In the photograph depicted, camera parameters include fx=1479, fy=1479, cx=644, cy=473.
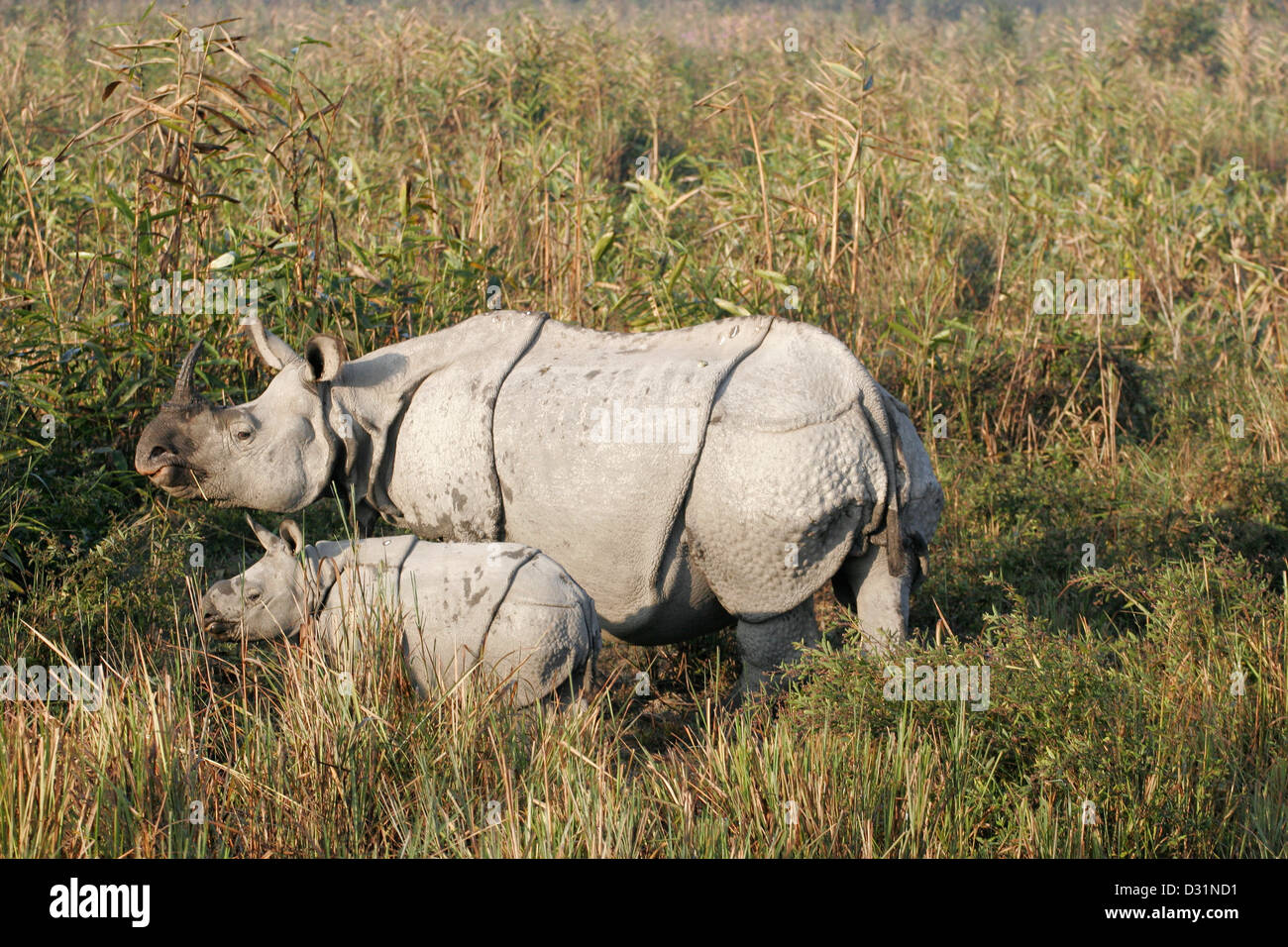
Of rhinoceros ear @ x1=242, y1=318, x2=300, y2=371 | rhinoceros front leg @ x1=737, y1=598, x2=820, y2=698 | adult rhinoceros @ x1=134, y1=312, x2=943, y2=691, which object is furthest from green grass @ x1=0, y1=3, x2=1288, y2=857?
rhinoceros ear @ x1=242, y1=318, x2=300, y2=371

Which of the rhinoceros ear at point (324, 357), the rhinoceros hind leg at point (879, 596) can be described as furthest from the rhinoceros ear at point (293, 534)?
the rhinoceros hind leg at point (879, 596)

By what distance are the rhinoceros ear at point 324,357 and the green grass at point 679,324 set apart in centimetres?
57

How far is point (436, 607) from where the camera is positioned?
475 cm

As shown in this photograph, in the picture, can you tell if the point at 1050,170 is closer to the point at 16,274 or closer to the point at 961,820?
the point at 16,274

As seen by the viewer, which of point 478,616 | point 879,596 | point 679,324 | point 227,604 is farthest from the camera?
point 679,324

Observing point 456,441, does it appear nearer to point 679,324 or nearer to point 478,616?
point 478,616

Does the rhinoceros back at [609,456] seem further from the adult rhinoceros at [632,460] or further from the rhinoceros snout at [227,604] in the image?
the rhinoceros snout at [227,604]

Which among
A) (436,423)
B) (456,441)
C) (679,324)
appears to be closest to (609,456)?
(456,441)

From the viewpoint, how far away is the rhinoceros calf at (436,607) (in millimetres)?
4688

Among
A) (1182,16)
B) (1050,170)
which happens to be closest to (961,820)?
(1050,170)

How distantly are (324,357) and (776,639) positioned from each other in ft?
6.17

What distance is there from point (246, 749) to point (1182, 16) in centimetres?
1783

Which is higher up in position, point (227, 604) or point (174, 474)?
point (174, 474)

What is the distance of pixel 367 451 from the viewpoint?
213 inches
